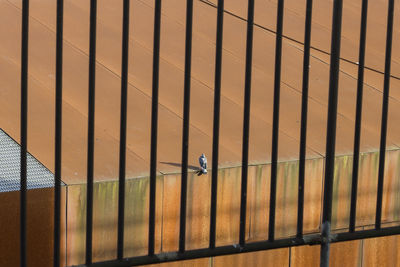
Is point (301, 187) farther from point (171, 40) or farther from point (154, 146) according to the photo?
point (171, 40)

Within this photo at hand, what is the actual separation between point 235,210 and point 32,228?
→ 3.36 feet

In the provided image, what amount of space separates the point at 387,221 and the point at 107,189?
1.57 meters

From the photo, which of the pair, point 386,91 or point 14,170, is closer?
point 386,91

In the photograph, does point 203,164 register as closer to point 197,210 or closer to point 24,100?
point 197,210

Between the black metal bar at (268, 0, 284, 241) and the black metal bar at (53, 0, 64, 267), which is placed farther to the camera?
the black metal bar at (268, 0, 284, 241)

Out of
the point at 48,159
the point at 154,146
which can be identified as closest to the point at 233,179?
the point at 48,159

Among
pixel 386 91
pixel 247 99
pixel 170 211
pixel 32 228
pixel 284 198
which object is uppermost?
pixel 386 91

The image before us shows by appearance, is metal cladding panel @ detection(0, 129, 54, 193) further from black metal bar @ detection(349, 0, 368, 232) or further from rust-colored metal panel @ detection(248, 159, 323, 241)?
black metal bar @ detection(349, 0, 368, 232)

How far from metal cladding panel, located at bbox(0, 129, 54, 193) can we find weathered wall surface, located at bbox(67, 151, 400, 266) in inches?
6.0

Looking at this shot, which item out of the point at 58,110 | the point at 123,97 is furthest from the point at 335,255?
the point at 58,110

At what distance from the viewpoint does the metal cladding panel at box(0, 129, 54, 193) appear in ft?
12.6

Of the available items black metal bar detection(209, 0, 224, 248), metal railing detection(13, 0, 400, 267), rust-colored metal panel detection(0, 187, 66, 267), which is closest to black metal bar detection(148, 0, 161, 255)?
metal railing detection(13, 0, 400, 267)

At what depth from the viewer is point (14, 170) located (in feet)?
13.2

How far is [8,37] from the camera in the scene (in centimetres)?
570
